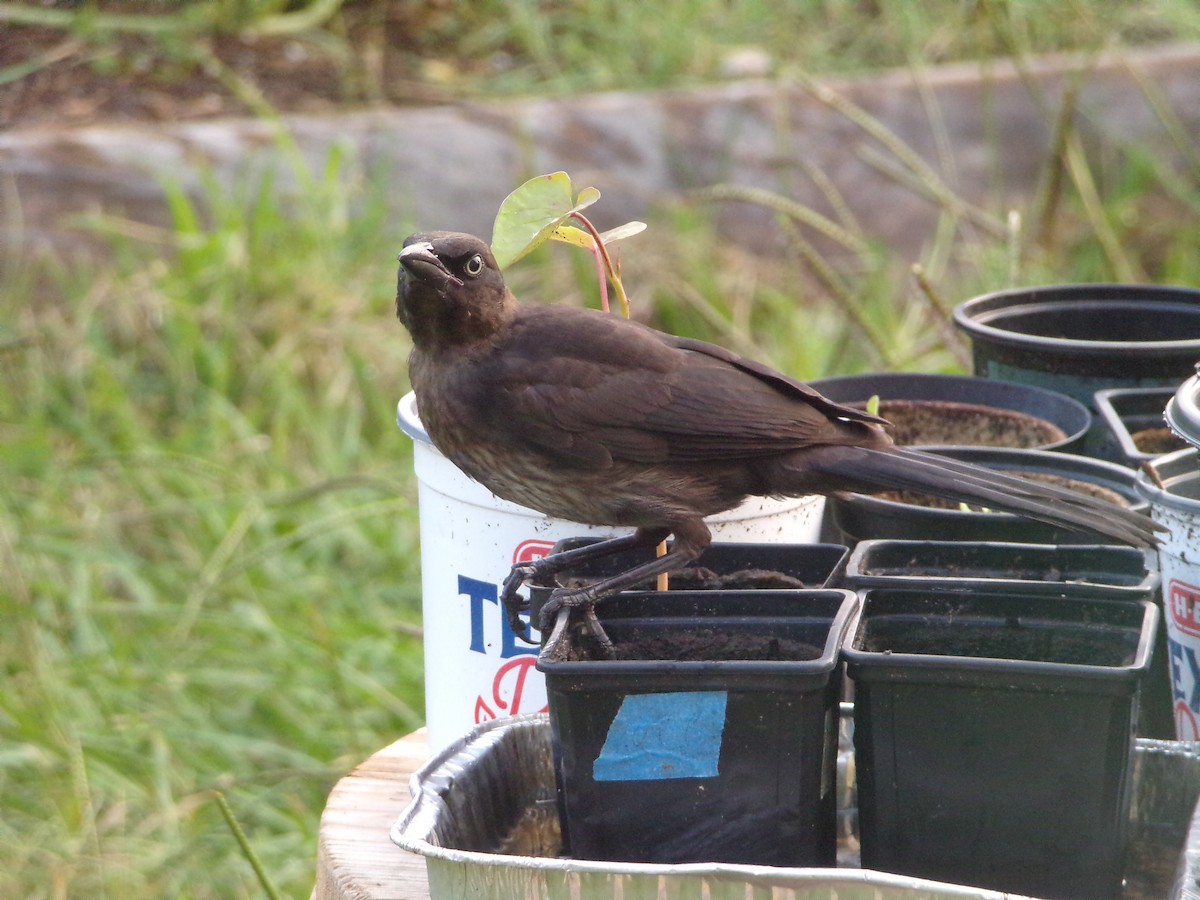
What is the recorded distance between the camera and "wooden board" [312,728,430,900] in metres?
2.24

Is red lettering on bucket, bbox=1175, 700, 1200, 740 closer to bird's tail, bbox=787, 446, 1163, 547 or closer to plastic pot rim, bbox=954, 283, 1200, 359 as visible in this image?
bird's tail, bbox=787, 446, 1163, 547

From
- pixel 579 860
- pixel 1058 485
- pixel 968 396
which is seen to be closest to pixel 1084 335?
pixel 968 396

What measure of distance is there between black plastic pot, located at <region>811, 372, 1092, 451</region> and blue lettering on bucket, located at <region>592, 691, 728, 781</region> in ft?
3.91

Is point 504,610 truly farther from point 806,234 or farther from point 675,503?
point 806,234

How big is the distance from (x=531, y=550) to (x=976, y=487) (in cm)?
71

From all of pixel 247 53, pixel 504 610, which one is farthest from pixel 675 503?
pixel 247 53

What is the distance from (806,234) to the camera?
6496mm

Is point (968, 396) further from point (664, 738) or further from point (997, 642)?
point (664, 738)

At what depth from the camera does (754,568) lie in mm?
2326

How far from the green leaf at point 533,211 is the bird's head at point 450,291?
110mm

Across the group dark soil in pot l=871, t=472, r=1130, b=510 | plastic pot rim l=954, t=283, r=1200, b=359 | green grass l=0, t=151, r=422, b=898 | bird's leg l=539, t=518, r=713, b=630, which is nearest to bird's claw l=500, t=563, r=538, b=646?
bird's leg l=539, t=518, r=713, b=630

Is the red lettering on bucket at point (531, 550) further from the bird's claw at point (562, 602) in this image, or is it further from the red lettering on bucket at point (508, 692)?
the bird's claw at point (562, 602)

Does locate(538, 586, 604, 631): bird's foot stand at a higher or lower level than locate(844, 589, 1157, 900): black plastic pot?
higher

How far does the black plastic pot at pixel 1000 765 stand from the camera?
1.83 meters
